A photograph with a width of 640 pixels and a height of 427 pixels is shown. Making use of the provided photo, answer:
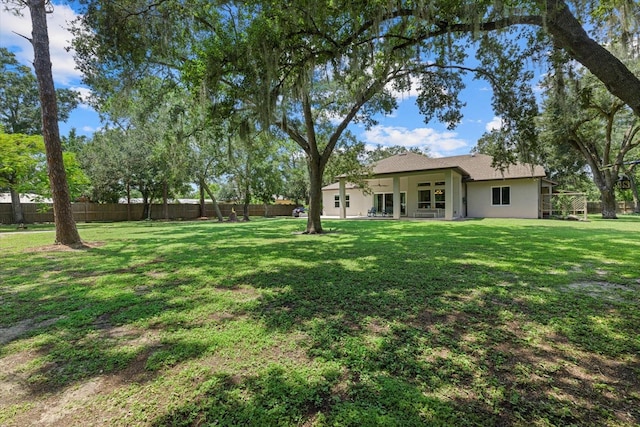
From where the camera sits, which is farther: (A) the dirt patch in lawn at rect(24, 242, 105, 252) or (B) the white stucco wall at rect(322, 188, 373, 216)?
(B) the white stucco wall at rect(322, 188, 373, 216)

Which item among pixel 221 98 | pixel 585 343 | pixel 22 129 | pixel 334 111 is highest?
pixel 22 129

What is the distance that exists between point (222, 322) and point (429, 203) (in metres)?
20.2

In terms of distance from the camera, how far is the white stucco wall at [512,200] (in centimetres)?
1841

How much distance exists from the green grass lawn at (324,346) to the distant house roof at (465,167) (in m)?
13.5

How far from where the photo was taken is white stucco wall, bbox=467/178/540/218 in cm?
1841

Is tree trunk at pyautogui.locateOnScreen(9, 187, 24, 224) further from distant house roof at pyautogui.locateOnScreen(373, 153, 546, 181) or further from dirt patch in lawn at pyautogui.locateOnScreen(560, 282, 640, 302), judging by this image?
dirt patch in lawn at pyautogui.locateOnScreen(560, 282, 640, 302)

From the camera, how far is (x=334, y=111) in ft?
41.9

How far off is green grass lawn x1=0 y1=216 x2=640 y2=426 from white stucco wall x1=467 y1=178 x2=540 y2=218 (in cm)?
1584

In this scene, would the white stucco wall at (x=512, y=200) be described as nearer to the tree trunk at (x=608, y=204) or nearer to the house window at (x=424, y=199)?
the house window at (x=424, y=199)

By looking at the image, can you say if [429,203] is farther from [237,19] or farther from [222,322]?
[222,322]

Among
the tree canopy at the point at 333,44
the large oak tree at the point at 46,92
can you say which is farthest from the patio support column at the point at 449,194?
the large oak tree at the point at 46,92

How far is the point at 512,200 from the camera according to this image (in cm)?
1912

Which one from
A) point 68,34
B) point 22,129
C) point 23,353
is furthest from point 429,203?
point 22,129

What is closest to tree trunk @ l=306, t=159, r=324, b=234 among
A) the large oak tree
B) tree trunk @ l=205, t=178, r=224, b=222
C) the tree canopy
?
the tree canopy
